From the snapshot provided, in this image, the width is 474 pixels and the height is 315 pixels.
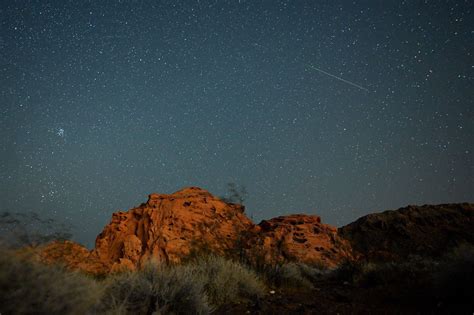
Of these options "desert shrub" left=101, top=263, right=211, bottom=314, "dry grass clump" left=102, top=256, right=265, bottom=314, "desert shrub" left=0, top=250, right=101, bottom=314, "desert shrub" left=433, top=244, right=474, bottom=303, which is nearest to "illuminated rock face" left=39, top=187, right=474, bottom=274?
"desert shrub" left=433, top=244, right=474, bottom=303

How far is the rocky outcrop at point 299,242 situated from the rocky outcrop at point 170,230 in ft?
4.36

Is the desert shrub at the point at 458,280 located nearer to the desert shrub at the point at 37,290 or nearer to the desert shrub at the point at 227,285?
the desert shrub at the point at 227,285

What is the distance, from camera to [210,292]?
4965mm

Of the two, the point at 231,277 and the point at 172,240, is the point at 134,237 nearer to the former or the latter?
the point at 172,240

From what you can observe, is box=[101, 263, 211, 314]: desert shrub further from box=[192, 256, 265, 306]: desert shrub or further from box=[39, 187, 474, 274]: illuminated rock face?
box=[39, 187, 474, 274]: illuminated rock face

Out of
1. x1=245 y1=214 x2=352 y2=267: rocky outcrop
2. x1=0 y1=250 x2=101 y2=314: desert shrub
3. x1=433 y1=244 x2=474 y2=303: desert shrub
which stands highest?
x1=245 y1=214 x2=352 y2=267: rocky outcrop

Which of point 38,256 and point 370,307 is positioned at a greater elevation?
point 38,256

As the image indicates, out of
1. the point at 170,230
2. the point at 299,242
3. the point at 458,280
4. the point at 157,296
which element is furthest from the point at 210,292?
the point at 299,242

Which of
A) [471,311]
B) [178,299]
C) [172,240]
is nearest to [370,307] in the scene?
[471,311]

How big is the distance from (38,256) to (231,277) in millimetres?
3955

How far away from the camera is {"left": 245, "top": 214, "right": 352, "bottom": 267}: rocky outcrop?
45.7 ft

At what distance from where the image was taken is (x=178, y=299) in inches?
149

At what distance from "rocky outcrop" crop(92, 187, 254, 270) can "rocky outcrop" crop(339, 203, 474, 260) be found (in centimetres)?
940

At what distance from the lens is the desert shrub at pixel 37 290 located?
1.98m
